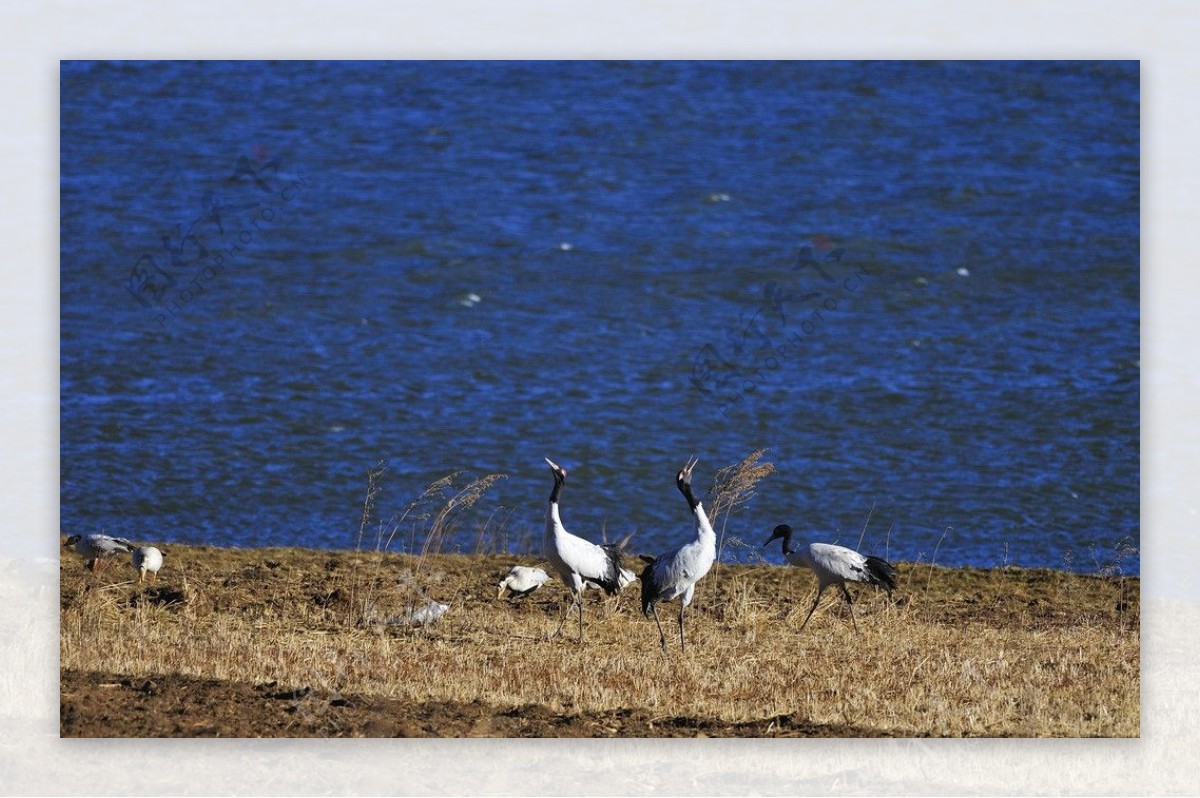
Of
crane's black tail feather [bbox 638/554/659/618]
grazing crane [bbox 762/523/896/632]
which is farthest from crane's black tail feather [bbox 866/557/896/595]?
crane's black tail feather [bbox 638/554/659/618]

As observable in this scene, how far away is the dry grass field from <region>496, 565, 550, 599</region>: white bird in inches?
6.5

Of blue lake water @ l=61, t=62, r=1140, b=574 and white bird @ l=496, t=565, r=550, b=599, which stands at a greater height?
blue lake water @ l=61, t=62, r=1140, b=574

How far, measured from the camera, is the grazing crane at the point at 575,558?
10.0 metres

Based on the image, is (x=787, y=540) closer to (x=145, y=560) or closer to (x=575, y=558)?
(x=575, y=558)

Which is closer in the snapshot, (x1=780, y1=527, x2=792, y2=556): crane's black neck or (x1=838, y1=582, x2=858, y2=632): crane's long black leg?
(x1=838, y1=582, x2=858, y2=632): crane's long black leg

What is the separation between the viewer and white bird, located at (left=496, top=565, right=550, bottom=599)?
422 inches

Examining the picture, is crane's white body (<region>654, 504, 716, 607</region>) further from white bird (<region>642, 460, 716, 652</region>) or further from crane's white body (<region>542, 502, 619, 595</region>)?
crane's white body (<region>542, 502, 619, 595</region>)

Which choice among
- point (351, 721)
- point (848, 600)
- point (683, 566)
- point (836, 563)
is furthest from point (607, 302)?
point (351, 721)

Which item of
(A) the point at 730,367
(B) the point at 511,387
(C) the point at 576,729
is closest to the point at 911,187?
(A) the point at 730,367

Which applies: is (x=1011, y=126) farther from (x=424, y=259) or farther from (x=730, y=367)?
(x=424, y=259)

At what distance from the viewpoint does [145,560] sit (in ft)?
34.6

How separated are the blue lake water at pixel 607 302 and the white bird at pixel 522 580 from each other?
2.95m

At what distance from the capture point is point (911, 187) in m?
17.6

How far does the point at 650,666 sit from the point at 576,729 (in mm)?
983
